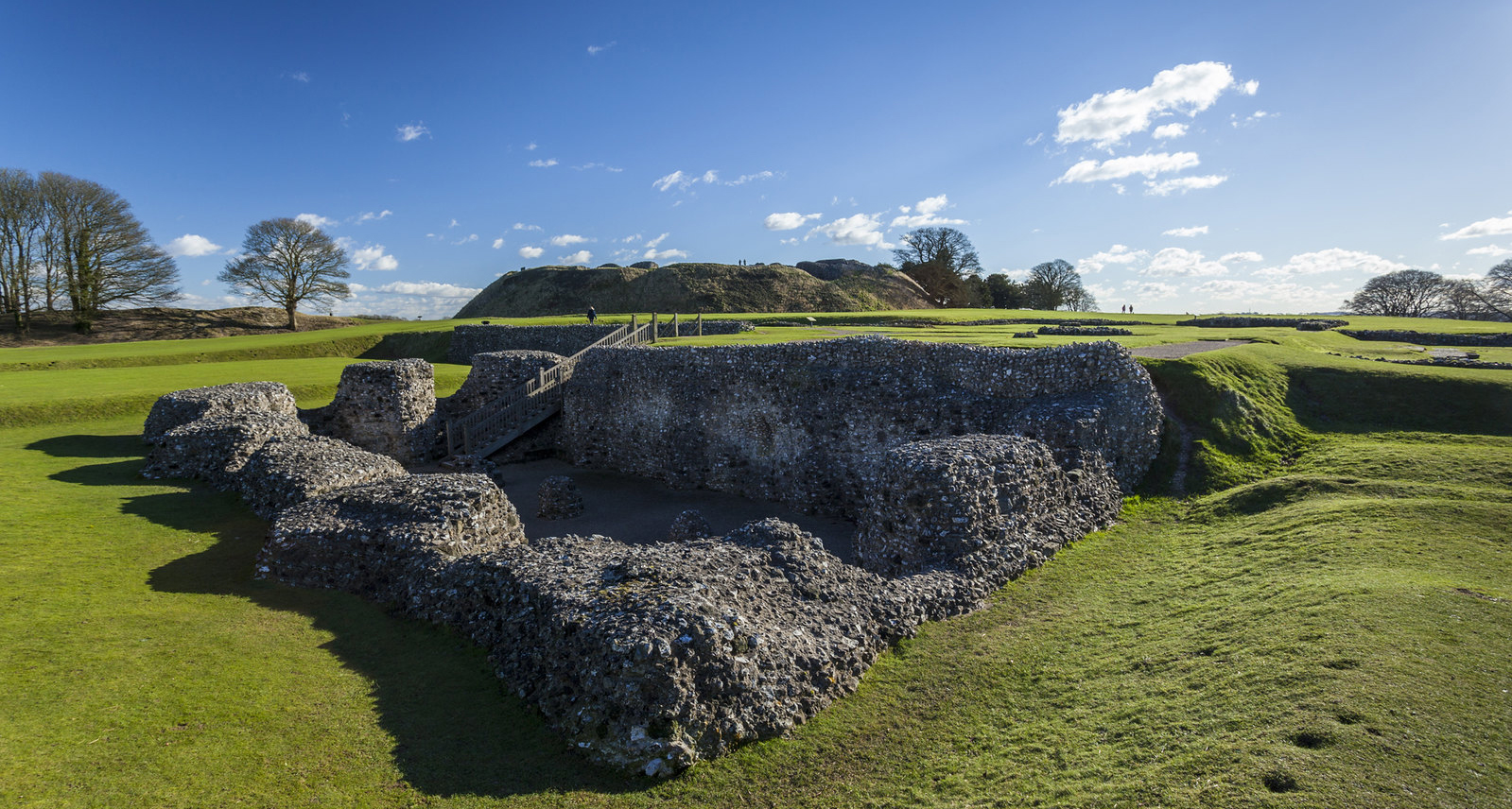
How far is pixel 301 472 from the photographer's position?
14070 millimetres

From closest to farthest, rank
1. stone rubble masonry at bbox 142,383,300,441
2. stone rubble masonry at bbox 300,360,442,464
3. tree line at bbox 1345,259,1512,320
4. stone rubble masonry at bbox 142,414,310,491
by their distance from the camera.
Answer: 1. stone rubble masonry at bbox 142,414,310,491
2. stone rubble masonry at bbox 142,383,300,441
3. stone rubble masonry at bbox 300,360,442,464
4. tree line at bbox 1345,259,1512,320

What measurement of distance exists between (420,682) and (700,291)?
202 ft

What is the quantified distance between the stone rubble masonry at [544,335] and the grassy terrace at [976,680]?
22.9 metres

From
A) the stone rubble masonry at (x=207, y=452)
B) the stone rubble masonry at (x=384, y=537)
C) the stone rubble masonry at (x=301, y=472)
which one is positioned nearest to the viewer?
the stone rubble masonry at (x=384, y=537)

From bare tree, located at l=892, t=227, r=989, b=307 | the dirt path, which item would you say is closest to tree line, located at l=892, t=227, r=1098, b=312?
bare tree, located at l=892, t=227, r=989, b=307

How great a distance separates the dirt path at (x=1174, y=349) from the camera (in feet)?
63.2

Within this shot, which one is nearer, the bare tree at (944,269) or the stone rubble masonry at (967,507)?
the stone rubble masonry at (967,507)

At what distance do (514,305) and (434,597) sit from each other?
7118 centimetres

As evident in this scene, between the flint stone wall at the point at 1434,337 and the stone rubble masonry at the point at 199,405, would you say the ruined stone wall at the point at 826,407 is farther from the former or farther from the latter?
the flint stone wall at the point at 1434,337

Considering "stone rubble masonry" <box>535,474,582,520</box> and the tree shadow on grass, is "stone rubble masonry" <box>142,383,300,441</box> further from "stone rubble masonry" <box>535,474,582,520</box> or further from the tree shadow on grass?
"stone rubble masonry" <box>535,474,582,520</box>

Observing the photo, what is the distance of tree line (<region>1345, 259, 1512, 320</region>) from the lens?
44469 mm

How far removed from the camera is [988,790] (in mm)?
6301

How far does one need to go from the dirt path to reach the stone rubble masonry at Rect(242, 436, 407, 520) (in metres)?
19.9

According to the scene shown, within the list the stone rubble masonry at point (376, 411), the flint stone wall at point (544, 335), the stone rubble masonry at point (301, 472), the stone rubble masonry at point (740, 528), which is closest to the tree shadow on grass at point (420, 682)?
the stone rubble masonry at point (740, 528)
